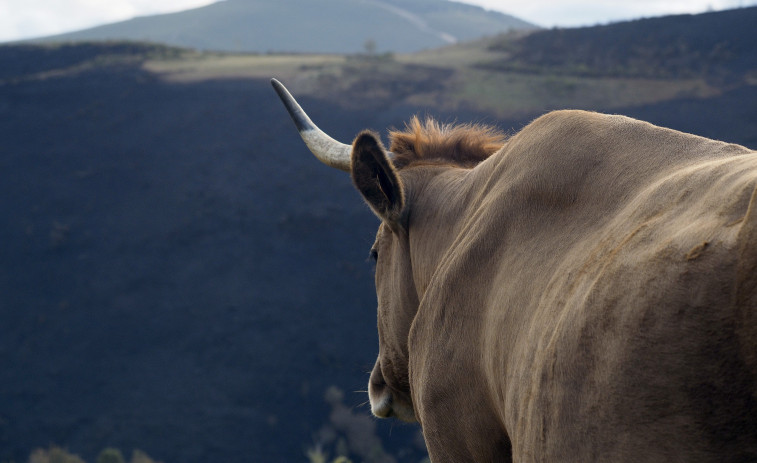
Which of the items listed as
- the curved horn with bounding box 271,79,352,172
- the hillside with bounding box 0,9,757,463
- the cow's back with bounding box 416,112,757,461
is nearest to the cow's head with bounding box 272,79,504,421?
the curved horn with bounding box 271,79,352,172

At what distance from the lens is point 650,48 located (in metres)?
36.8

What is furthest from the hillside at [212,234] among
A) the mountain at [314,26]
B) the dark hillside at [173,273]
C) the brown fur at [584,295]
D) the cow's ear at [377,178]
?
the mountain at [314,26]

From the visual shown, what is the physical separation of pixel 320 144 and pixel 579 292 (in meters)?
2.43

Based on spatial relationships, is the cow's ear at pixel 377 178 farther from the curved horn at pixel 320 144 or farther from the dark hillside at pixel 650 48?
the dark hillside at pixel 650 48

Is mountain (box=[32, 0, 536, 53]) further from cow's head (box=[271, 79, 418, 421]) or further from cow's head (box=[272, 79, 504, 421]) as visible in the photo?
cow's head (box=[271, 79, 418, 421])

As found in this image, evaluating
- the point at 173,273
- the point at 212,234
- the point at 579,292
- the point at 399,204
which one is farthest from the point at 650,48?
the point at 579,292

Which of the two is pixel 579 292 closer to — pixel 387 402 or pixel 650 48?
pixel 387 402

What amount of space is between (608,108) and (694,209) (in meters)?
30.3

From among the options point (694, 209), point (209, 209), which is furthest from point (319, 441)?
point (694, 209)

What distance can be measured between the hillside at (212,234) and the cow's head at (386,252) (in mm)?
14951

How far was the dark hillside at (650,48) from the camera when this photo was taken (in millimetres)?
29953

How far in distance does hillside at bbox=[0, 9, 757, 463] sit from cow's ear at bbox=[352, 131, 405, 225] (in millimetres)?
15464

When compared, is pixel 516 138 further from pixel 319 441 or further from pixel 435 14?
pixel 435 14

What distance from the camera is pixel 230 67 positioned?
40594 millimetres
